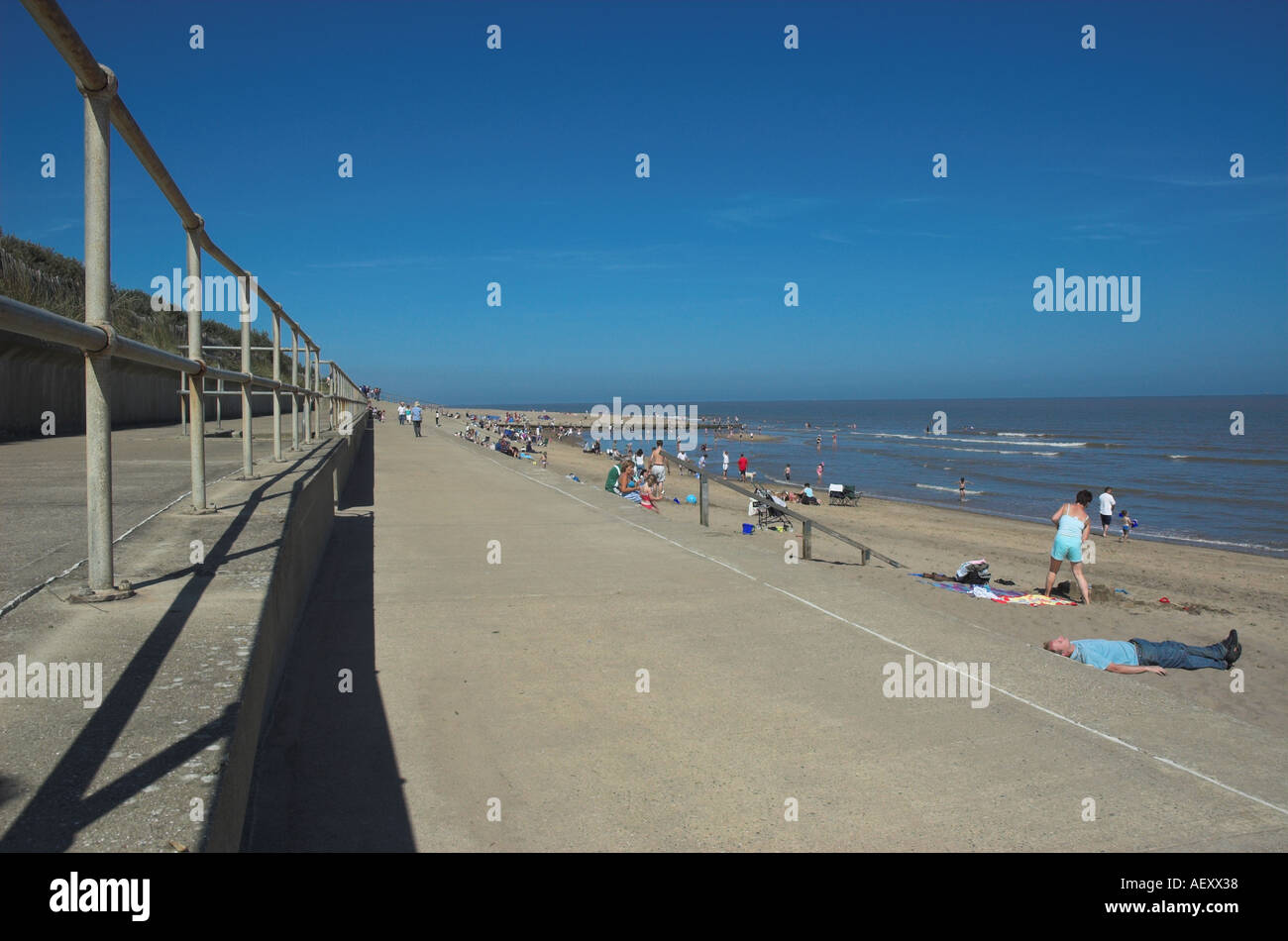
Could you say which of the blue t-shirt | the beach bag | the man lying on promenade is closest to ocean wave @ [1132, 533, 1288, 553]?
the beach bag

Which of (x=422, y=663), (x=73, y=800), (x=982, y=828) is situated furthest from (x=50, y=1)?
(x=982, y=828)

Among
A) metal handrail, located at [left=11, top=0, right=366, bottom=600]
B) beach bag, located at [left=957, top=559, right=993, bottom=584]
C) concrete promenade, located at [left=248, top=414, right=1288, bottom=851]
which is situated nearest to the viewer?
metal handrail, located at [left=11, top=0, right=366, bottom=600]

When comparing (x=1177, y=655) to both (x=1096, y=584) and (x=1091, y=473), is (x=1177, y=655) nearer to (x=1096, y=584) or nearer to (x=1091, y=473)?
(x=1096, y=584)

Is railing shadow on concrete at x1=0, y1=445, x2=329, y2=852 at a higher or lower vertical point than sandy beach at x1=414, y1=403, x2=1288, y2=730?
higher

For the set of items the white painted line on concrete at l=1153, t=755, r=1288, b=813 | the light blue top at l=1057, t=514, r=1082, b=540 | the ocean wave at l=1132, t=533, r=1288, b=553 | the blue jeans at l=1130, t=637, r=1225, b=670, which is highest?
the light blue top at l=1057, t=514, r=1082, b=540

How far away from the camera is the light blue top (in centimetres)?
1233

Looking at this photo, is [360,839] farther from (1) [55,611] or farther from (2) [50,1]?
(2) [50,1]

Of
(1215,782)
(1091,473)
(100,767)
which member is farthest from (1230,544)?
(100,767)

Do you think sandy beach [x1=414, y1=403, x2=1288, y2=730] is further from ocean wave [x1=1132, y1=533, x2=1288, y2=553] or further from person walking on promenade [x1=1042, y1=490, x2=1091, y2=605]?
ocean wave [x1=1132, y1=533, x2=1288, y2=553]

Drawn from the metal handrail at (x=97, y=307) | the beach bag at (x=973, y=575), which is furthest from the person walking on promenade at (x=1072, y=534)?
the metal handrail at (x=97, y=307)

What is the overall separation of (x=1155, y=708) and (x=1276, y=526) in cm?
2794

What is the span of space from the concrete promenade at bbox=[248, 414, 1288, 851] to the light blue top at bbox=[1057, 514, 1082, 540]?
696 centimetres

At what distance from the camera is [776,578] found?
7.01 m

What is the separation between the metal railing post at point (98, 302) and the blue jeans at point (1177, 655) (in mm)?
8718
